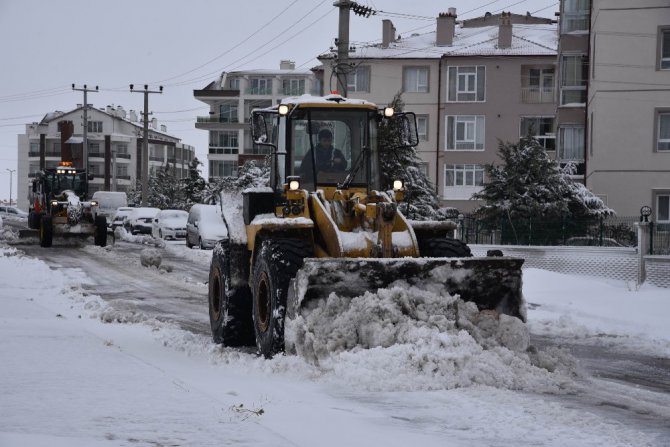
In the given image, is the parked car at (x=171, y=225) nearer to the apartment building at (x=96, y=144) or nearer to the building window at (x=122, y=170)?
the apartment building at (x=96, y=144)

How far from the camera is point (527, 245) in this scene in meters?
23.2

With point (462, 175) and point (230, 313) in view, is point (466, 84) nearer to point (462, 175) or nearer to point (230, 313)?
point (462, 175)

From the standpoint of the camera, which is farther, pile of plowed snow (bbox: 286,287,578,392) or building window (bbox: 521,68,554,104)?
building window (bbox: 521,68,554,104)

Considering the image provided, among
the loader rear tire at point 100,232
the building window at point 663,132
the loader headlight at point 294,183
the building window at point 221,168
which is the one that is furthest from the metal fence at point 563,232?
the building window at point 221,168

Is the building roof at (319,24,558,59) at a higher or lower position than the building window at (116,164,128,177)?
higher

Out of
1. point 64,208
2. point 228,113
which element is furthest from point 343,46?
point 228,113

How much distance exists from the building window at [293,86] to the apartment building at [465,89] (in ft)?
130

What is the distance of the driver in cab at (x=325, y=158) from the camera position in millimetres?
11008

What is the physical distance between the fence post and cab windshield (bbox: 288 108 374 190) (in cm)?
1006

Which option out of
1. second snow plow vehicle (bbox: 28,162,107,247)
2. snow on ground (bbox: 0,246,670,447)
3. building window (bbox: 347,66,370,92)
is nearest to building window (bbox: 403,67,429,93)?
building window (bbox: 347,66,370,92)

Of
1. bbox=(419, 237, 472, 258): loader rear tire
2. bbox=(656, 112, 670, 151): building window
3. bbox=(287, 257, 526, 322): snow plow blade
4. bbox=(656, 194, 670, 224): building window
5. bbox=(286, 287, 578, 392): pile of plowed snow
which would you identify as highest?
bbox=(656, 112, 670, 151): building window

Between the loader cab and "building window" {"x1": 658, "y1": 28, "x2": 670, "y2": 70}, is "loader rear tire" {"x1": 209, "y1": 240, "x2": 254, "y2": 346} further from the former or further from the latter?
"building window" {"x1": 658, "y1": 28, "x2": 670, "y2": 70}

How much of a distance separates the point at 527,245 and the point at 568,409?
1615 centimetres

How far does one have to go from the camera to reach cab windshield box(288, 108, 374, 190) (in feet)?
36.1
